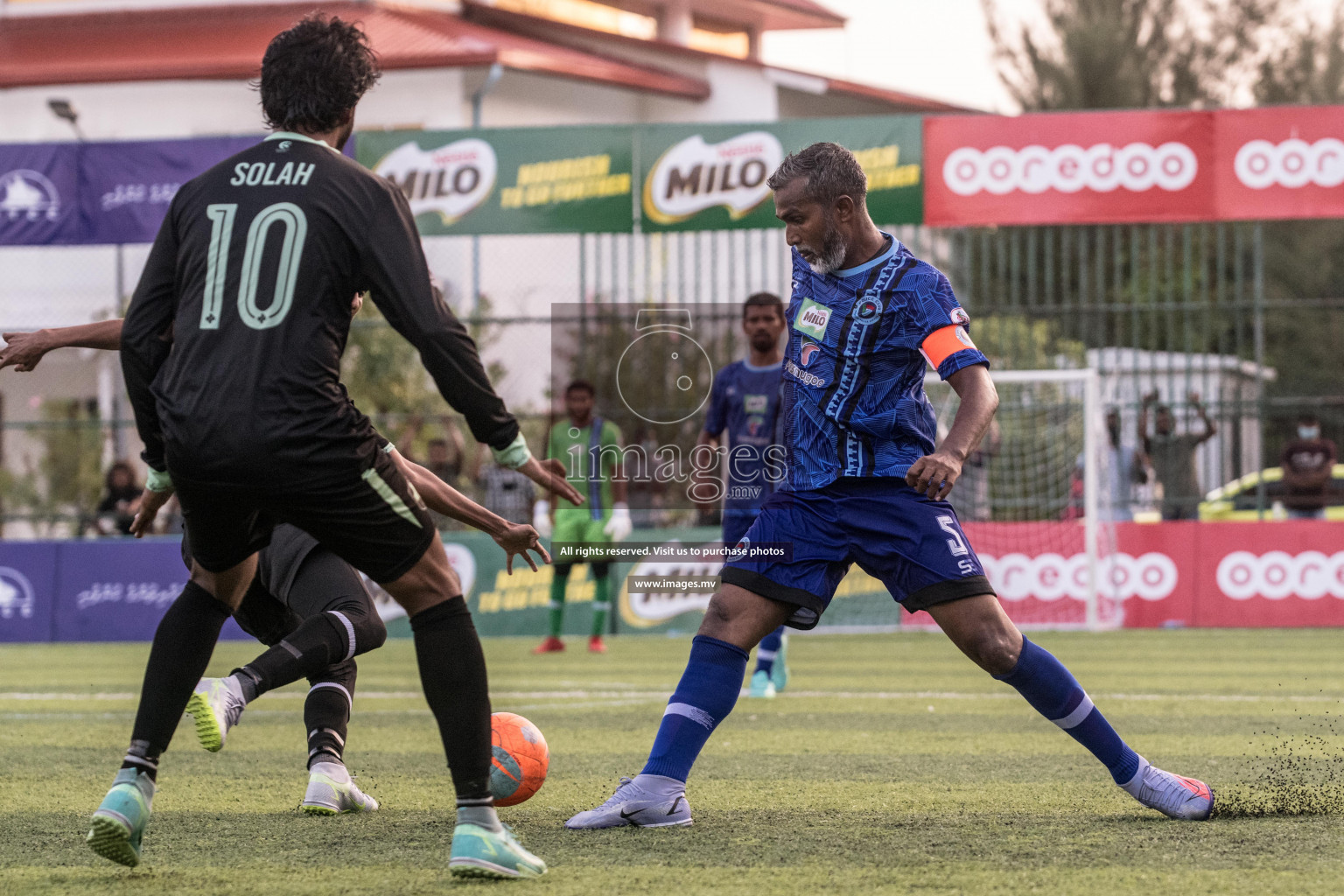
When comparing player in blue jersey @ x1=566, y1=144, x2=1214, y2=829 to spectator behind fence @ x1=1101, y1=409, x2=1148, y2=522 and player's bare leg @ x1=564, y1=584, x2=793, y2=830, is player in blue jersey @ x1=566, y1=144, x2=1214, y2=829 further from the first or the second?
spectator behind fence @ x1=1101, y1=409, x2=1148, y2=522

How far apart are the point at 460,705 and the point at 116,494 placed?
14.0 meters

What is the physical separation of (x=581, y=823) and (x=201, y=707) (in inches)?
44.9

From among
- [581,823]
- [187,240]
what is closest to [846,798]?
[581,823]

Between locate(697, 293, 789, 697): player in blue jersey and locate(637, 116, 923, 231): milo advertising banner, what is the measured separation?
5.24 meters

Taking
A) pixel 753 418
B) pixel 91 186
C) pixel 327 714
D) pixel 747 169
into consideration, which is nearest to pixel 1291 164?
pixel 747 169

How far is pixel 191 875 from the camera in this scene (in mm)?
4156

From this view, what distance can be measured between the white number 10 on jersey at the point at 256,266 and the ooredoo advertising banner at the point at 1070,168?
11614 millimetres

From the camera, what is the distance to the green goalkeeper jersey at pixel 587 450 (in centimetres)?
1315

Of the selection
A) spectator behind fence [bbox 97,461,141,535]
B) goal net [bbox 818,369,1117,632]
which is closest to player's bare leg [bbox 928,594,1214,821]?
goal net [bbox 818,369,1117,632]

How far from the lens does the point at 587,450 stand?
13164 mm

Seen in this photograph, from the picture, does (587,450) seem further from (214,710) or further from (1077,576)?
(214,710)

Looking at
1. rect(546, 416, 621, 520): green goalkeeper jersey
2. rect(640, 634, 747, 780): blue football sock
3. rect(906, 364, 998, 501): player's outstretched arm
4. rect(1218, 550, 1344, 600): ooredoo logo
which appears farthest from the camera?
rect(1218, 550, 1344, 600): ooredoo logo

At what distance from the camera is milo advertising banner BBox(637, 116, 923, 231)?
14.8m

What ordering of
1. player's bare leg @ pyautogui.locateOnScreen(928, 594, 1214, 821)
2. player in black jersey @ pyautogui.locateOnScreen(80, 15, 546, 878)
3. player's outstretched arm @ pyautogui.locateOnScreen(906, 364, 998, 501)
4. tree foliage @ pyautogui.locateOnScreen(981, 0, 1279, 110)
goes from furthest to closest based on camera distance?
tree foliage @ pyautogui.locateOnScreen(981, 0, 1279, 110) < player's bare leg @ pyautogui.locateOnScreen(928, 594, 1214, 821) < player's outstretched arm @ pyautogui.locateOnScreen(906, 364, 998, 501) < player in black jersey @ pyautogui.locateOnScreen(80, 15, 546, 878)
